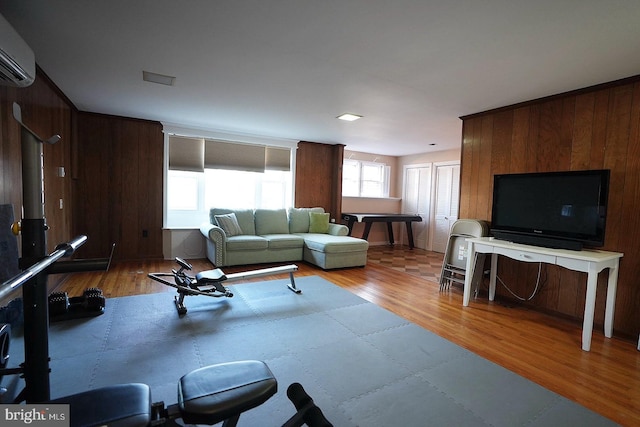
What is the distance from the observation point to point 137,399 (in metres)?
1.06

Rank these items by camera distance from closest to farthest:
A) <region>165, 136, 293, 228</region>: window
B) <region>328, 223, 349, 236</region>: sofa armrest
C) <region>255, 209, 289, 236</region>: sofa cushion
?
1. <region>165, 136, 293, 228</region>: window
2. <region>255, 209, 289, 236</region>: sofa cushion
3. <region>328, 223, 349, 236</region>: sofa armrest

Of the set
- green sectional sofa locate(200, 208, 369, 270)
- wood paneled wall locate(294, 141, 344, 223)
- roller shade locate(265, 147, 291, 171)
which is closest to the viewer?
green sectional sofa locate(200, 208, 369, 270)

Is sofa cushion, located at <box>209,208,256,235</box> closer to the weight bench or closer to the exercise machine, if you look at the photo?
the exercise machine

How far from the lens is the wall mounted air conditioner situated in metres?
1.67

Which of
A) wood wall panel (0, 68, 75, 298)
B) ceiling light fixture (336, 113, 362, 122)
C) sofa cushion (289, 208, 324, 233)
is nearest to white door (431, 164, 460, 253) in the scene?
sofa cushion (289, 208, 324, 233)

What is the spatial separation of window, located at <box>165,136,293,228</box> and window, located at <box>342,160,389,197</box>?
173cm

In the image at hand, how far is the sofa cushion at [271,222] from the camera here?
17.9 feet

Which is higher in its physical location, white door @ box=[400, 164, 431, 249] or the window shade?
the window shade

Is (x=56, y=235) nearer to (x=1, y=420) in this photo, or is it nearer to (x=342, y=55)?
(x=1, y=420)

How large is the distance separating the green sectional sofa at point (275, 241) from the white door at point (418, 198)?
2.70 m

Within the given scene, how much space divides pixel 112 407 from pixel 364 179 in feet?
23.2
